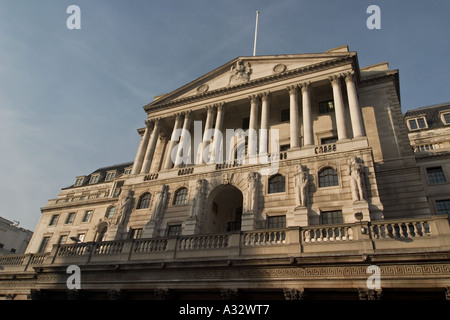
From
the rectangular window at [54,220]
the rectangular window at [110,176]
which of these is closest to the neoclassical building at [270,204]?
the rectangular window at [110,176]

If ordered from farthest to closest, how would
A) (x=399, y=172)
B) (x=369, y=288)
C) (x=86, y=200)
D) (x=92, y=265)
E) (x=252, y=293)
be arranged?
1. (x=86, y=200)
2. (x=399, y=172)
3. (x=92, y=265)
4. (x=252, y=293)
5. (x=369, y=288)

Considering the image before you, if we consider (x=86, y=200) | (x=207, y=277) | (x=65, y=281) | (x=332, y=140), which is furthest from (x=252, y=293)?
(x=86, y=200)

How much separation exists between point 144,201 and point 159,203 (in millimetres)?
2561

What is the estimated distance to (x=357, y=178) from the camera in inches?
821

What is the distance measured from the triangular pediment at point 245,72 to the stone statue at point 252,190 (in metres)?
12.0

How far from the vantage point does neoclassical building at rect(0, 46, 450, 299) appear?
52.6ft

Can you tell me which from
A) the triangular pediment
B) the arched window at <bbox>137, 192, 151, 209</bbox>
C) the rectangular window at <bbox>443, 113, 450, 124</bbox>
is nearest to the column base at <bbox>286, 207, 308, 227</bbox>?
the arched window at <bbox>137, 192, 151, 209</bbox>

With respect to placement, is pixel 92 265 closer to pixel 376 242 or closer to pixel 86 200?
pixel 376 242

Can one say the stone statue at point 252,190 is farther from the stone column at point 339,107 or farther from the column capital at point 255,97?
the column capital at point 255,97

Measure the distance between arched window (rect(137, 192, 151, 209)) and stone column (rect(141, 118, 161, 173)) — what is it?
3.33 meters

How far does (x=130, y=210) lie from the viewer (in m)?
28.5

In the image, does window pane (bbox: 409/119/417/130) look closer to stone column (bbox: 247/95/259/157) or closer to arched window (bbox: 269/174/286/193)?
stone column (bbox: 247/95/259/157)

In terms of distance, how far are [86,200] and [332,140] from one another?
128 ft

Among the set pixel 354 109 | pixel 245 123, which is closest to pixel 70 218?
pixel 245 123
